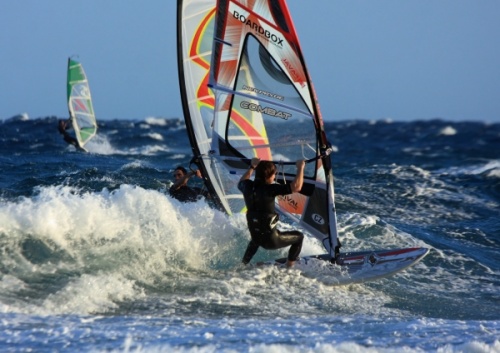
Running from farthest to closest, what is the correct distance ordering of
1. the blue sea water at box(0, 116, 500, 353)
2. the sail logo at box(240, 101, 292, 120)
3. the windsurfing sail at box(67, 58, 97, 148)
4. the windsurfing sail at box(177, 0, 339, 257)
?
the windsurfing sail at box(67, 58, 97, 148) < the sail logo at box(240, 101, 292, 120) < the windsurfing sail at box(177, 0, 339, 257) < the blue sea water at box(0, 116, 500, 353)

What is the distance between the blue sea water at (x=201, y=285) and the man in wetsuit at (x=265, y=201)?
43 centimetres

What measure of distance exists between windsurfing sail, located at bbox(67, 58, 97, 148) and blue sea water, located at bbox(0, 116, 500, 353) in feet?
23.2

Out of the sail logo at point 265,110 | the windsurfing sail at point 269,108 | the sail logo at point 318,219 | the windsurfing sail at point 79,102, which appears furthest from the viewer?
the windsurfing sail at point 79,102

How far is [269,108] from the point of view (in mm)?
7309

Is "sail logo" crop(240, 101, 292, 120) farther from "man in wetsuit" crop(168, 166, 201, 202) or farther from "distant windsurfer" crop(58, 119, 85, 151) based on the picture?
"distant windsurfer" crop(58, 119, 85, 151)

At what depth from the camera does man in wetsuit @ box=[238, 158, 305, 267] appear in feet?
20.6

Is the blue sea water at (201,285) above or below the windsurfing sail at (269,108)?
below

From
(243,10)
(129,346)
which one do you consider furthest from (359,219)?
(129,346)

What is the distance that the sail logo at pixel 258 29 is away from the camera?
6.92m

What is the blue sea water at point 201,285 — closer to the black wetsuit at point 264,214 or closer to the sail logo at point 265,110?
the black wetsuit at point 264,214

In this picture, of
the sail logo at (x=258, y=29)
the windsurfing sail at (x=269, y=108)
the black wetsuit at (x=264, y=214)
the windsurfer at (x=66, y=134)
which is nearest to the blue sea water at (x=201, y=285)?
the black wetsuit at (x=264, y=214)

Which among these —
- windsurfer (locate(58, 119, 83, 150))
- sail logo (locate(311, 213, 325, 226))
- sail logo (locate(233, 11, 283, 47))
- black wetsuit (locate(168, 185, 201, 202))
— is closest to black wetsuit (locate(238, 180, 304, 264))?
sail logo (locate(311, 213, 325, 226))

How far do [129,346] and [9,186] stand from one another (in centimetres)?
701

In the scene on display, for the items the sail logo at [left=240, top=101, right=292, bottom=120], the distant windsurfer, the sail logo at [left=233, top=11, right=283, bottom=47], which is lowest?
the distant windsurfer
